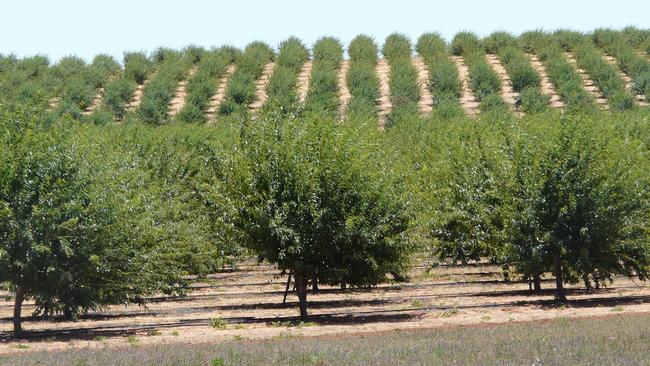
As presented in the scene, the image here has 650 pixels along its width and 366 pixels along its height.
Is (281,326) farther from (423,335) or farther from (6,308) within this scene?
(6,308)

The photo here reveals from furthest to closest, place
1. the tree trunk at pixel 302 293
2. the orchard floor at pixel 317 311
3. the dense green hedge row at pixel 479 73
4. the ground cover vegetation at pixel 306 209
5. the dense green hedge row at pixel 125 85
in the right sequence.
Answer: the dense green hedge row at pixel 125 85 < the dense green hedge row at pixel 479 73 < the tree trunk at pixel 302 293 < the ground cover vegetation at pixel 306 209 < the orchard floor at pixel 317 311

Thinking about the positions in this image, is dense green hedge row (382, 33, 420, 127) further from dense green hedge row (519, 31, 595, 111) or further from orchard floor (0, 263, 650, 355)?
orchard floor (0, 263, 650, 355)

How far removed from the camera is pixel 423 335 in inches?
806

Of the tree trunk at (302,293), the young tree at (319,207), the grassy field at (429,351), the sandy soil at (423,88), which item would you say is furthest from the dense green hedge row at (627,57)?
the grassy field at (429,351)

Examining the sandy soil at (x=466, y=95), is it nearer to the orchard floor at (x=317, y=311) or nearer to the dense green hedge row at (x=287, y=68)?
the dense green hedge row at (x=287, y=68)

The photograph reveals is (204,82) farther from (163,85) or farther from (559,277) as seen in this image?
(559,277)

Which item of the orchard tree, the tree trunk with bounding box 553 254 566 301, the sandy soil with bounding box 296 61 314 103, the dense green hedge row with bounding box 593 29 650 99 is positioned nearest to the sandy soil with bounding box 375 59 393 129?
the sandy soil with bounding box 296 61 314 103

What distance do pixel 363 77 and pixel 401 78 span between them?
2.48 m

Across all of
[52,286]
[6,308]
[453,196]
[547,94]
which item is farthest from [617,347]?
[547,94]

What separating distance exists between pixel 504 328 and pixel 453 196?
12567mm

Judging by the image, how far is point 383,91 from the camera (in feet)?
227

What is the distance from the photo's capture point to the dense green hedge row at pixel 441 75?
61.3 meters

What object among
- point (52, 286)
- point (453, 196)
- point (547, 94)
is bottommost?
point (52, 286)

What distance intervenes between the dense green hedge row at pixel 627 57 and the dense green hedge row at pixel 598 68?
88 cm
